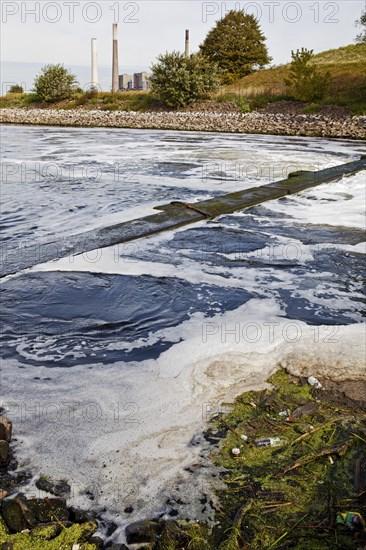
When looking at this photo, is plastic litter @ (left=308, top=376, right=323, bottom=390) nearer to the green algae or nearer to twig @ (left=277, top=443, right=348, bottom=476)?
twig @ (left=277, top=443, right=348, bottom=476)

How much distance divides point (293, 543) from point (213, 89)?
2697 cm

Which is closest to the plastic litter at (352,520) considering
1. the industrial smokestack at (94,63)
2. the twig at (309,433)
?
the twig at (309,433)

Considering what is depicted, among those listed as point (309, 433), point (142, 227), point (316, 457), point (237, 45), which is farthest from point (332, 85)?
point (316, 457)

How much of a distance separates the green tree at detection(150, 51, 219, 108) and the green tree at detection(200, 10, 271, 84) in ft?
22.9

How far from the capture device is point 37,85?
3181 centimetres

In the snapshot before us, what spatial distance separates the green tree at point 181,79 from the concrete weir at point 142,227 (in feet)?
63.3

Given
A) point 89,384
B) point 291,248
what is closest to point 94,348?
point 89,384

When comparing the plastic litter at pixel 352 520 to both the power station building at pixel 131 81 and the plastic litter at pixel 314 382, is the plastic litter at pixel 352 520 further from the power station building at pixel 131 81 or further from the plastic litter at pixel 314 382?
the power station building at pixel 131 81

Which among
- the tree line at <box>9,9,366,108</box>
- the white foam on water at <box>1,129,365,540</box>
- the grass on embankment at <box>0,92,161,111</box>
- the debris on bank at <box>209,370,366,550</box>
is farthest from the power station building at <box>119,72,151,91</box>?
the debris on bank at <box>209,370,366,550</box>

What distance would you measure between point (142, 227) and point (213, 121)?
16607 millimetres

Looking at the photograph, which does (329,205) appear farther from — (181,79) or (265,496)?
(181,79)

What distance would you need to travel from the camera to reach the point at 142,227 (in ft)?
17.4

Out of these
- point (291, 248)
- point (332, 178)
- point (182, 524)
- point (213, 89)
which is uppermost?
point (213, 89)

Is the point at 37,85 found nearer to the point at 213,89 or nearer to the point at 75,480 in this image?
the point at 213,89
